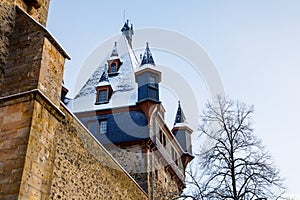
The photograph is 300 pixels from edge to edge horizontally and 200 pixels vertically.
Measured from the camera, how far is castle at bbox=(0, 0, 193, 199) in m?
5.36

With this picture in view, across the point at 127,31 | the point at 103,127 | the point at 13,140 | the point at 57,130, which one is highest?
the point at 127,31

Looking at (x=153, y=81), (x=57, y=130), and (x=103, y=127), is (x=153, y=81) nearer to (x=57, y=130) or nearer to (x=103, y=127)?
(x=103, y=127)

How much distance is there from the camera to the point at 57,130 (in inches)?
290

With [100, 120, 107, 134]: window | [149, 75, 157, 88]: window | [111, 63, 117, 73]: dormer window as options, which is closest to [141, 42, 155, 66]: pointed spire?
[149, 75, 157, 88]: window

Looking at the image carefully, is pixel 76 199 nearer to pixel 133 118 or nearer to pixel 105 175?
pixel 105 175

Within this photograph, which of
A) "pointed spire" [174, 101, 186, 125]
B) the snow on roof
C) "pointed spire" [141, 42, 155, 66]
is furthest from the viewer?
"pointed spire" [174, 101, 186, 125]

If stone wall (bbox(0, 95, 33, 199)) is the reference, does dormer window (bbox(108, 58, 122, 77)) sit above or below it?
above

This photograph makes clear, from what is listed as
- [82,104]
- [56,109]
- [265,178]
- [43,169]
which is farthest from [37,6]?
[82,104]

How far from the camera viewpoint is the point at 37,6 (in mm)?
7648

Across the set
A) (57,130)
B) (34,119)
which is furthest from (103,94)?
(34,119)

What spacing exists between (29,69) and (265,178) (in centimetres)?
702

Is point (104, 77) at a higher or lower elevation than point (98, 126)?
higher

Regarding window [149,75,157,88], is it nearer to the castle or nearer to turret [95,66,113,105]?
the castle

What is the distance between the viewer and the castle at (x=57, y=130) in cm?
536
